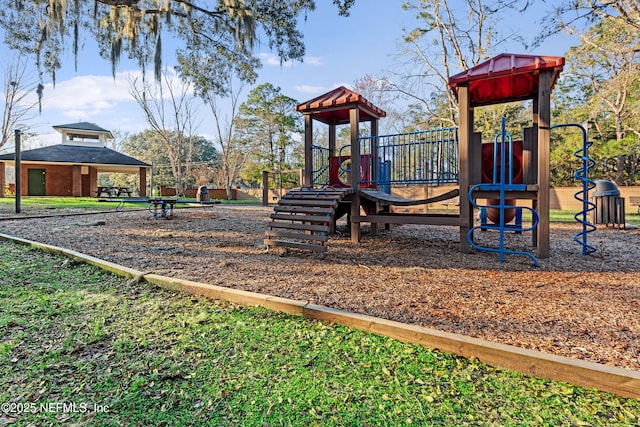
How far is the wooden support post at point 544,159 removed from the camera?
443cm

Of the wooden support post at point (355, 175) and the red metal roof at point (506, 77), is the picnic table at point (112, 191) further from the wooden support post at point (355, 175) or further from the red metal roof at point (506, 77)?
the red metal roof at point (506, 77)

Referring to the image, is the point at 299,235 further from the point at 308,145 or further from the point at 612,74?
the point at 612,74

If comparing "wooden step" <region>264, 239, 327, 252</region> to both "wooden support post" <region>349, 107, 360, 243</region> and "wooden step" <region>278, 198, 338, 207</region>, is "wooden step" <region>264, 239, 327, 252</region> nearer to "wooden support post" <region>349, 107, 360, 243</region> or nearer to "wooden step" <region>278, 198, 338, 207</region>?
"wooden step" <region>278, 198, 338, 207</region>

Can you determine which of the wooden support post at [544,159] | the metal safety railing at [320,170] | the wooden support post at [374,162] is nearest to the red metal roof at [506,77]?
the wooden support post at [544,159]

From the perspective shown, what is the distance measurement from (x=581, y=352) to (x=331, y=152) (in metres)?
6.65

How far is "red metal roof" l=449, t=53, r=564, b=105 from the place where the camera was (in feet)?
14.4

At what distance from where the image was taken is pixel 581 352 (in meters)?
1.82

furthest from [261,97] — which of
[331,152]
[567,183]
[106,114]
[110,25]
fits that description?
[567,183]

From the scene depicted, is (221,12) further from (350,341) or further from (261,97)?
(261,97)

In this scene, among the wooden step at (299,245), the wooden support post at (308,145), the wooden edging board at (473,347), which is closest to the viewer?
the wooden edging board at (473,347)

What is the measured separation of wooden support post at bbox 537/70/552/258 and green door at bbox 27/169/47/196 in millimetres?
27737

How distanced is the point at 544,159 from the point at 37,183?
92.1ft

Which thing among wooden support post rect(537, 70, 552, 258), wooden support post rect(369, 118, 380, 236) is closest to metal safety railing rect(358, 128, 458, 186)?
wooden support post rect(369, 118, 380, 236)

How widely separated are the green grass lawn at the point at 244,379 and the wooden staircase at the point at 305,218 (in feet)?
7.46
